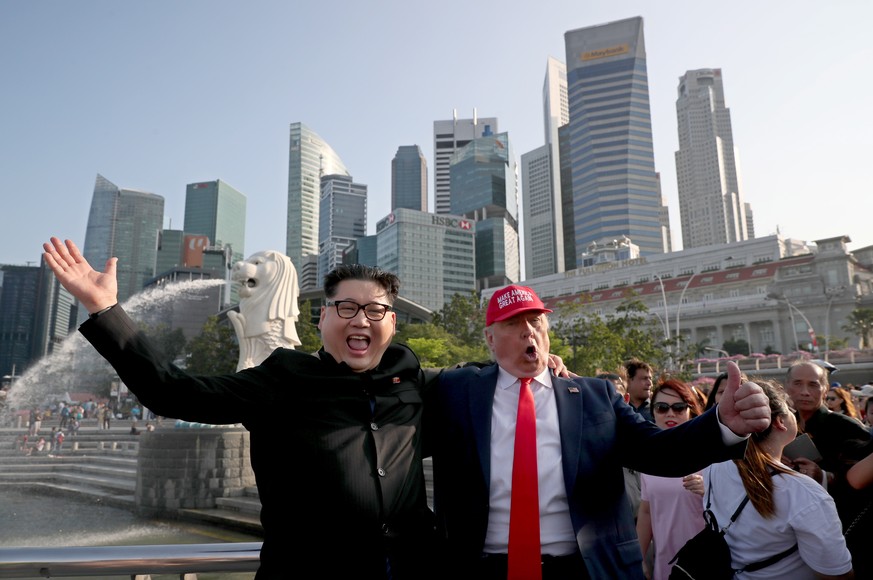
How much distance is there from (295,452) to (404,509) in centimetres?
46

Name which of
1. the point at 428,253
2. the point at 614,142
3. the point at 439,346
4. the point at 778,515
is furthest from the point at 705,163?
the point at 778,515

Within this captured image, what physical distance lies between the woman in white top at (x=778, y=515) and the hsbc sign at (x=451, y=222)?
111 m

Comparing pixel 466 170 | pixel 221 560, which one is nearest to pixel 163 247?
pixel 466 170

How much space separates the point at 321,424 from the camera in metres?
2.07

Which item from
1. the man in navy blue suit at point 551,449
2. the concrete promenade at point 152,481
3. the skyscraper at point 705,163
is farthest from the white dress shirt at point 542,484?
the skyscraper at point 705,163

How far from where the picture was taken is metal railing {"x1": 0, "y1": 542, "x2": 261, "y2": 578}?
208 centimetres

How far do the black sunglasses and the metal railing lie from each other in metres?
2.63

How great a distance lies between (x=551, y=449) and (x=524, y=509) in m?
0.27

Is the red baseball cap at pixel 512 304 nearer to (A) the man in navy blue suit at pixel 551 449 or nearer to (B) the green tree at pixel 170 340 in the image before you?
(A) the man in navy blue suit at pixel 551 449

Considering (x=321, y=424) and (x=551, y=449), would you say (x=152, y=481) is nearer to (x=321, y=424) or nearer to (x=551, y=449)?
(x=321, y=424)

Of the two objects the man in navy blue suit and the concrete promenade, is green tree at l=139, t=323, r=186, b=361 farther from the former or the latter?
the man in navy blue suit

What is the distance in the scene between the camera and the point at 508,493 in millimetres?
2182

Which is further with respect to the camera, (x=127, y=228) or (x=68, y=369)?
(x=127, y=228)

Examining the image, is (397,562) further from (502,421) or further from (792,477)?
(792,477)
